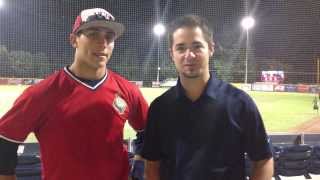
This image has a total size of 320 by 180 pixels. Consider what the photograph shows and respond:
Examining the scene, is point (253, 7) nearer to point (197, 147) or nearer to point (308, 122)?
point (308, 122)

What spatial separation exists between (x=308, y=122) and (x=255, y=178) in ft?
23.5

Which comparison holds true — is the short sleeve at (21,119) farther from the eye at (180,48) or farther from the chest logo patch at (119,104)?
the eye at (180,48)

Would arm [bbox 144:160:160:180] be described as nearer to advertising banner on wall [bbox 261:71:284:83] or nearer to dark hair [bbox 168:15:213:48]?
dark hair [bbox 168:15:213:48]

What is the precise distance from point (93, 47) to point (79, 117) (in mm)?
266

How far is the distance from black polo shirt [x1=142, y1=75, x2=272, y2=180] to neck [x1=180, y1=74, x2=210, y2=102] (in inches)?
0.7

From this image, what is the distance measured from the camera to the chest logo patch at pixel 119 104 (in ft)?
6.10

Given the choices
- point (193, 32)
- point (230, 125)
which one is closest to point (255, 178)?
point (230, 125)

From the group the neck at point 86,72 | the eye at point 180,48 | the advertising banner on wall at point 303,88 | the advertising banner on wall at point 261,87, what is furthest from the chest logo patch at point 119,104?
the advertising banner on wall at point 303,88

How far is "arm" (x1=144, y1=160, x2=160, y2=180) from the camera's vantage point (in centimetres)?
181

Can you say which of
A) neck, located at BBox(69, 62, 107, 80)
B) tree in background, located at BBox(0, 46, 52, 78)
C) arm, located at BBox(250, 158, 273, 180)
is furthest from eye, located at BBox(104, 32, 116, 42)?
tree in background, located at BBox(0, 46, 52, 78)

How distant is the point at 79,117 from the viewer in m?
1.77

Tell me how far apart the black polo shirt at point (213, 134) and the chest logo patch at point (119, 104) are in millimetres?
207

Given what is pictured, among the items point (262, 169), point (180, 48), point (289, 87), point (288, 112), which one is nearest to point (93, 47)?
point (180, 48)

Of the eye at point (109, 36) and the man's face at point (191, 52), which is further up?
the eye at point (109, 36)
